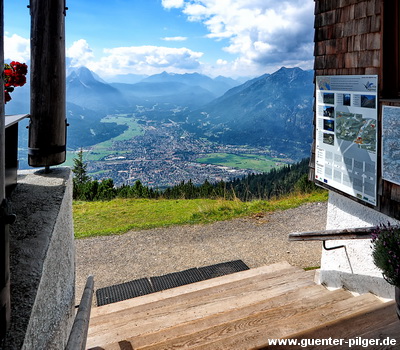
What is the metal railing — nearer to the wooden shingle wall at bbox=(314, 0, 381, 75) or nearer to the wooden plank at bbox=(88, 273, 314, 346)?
the wooden plank at bbox=(88, 273, 314, 346)

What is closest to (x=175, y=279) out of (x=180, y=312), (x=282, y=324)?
(x=180, y=312)

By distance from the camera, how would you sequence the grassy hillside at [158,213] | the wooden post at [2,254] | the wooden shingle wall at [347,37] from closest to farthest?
the wooden post at [2,254] < the wooden shingle wall at [347,37] < the grassy hillside at [158,213]

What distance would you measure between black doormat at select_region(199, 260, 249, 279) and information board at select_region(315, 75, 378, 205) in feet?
6.30

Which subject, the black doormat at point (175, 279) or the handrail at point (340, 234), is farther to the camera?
the black doormat at point (175, 279)

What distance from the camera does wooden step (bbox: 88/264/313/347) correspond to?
2877mm

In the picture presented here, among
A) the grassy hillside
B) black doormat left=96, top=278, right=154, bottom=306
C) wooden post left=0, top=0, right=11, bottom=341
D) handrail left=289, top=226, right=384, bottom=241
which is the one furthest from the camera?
the grassy hillside

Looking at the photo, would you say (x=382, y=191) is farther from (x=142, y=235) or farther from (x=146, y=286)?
(x=142, y=235)

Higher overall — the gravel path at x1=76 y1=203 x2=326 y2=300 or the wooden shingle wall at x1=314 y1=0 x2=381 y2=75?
the wooden shingle wall at x1=314 y1=0 x2=381 y2=75

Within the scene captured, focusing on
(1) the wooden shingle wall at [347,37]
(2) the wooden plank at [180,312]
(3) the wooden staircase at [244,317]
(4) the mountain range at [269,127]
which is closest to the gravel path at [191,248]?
(3) the wooden staircase at [244,317]

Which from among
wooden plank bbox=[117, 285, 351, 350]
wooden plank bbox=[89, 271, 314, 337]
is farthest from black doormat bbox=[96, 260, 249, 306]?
wooden plank bbox=[117, 285, 351, 350]

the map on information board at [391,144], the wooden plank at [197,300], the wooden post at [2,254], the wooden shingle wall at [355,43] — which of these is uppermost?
the wooden shingle wall at [355,43]

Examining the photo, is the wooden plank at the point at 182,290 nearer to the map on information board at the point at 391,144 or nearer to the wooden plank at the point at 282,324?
the wooden plank at the point at 282,324

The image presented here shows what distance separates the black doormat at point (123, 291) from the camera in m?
4.28

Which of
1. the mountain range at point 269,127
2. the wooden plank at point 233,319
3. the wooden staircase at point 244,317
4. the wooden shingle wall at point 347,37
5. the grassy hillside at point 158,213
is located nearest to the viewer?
the wooden staircase at point 244,317
